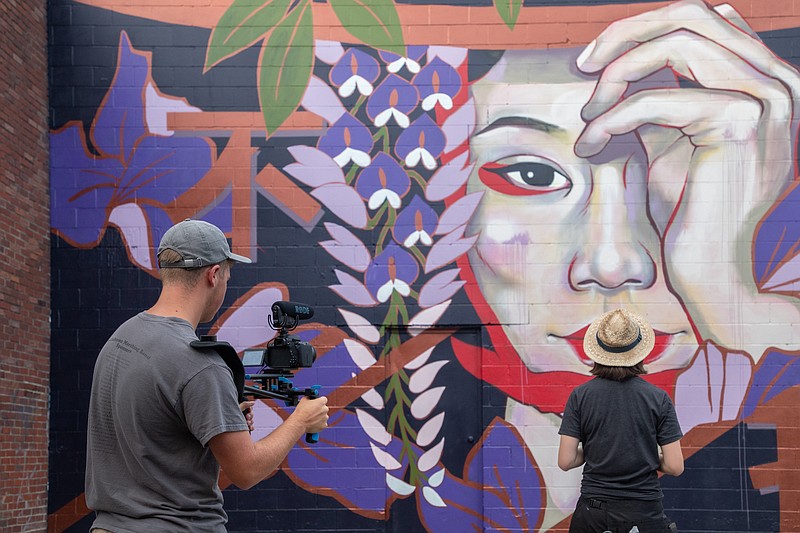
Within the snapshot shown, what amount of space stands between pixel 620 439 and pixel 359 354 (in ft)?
11.7

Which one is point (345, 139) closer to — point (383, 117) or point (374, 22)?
point (383, 117)

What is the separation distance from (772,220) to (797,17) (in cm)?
179

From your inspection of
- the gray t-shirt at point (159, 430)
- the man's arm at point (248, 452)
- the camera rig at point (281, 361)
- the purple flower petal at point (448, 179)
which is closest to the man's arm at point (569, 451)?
the camera rig at point (281, 361)

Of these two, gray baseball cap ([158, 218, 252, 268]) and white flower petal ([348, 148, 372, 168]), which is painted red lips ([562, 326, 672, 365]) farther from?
gray baseball cap ([158, 218, 252, 268])

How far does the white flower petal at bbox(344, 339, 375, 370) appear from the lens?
7719 millimetres

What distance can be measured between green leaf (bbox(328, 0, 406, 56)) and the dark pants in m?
4.76

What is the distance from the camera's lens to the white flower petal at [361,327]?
7.75 m

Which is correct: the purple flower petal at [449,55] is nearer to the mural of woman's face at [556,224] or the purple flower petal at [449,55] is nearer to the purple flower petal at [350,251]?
the mural of woman's face at [556,224]

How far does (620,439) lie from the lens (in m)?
4.49

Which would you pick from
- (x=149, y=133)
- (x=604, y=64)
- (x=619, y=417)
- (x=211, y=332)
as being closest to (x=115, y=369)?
(x=619, y=417)

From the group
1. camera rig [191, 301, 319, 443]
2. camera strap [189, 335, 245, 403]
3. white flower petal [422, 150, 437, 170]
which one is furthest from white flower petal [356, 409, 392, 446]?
camera strap [189, 335, 245, 403]

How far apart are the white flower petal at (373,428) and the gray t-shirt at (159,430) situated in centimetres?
486

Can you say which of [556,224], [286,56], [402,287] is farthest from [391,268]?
[286,56]

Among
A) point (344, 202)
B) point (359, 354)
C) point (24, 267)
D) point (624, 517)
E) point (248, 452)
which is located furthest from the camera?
point (344, 202)
